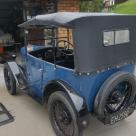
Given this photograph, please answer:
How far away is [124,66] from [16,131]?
2066 millimetres

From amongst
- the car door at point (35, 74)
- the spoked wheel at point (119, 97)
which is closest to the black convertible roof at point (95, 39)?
the spoked wheel at point (119, 97)

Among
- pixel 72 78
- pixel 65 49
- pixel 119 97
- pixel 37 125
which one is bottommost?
pixel 37 125

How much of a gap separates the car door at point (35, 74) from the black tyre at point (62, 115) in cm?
66

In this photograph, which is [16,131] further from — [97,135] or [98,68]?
[98,68]

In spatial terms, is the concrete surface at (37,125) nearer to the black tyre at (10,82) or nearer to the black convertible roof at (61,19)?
the black tyre at (10,82)

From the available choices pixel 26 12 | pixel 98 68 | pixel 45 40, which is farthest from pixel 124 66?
pixel 26 12

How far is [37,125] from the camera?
4.69 metres

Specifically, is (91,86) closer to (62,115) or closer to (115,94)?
(115,94)

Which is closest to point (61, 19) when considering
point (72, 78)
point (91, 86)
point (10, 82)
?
point (72, 78)

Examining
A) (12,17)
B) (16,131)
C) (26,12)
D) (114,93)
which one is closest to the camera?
(114,93)

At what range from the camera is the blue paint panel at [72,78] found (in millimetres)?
3773

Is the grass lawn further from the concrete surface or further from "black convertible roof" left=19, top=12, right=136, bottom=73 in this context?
"black convertible roof" left=19, top=12, right=136, bottom=73

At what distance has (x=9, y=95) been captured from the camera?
6.11 m

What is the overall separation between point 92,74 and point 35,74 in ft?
5.15
